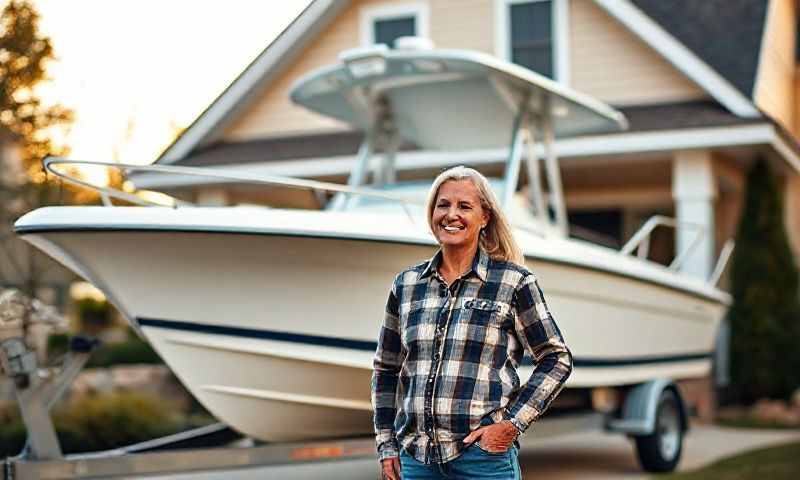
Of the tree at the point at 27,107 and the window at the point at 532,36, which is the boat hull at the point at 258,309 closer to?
the tree at the point at 27,107

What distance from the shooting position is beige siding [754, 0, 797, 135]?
1384 cm

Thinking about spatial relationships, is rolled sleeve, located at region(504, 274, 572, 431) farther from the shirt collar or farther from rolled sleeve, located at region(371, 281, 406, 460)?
rolled sleeve, located at region(371, 281, 406, 460)

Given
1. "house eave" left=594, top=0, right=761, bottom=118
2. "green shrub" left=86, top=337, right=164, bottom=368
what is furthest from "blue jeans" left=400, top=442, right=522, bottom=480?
"green shrub" left=86, top=337, right=164, bottom=368

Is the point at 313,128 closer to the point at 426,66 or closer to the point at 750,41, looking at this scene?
the point at 750,41

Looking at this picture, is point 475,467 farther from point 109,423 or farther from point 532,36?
point 532,36

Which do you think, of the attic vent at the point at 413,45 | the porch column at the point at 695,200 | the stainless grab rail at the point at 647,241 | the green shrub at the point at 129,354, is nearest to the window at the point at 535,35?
the porch column at the point at 695,200

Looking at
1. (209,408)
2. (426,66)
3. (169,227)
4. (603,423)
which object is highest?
(426,66)

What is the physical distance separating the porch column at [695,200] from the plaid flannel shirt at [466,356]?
29.7 feet

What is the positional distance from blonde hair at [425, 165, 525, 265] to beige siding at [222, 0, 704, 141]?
10045 mm

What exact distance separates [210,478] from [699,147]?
6941 mm

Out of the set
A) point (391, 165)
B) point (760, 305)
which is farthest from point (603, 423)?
point (760, 305)

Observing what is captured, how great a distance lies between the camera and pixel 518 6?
14.2 meters

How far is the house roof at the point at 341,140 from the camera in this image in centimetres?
1223

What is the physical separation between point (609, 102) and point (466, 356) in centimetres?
1061
